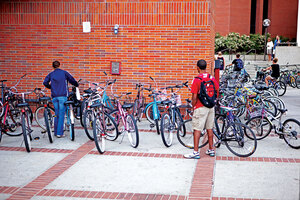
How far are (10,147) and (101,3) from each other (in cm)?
477

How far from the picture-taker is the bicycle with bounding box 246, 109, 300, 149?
7.15m

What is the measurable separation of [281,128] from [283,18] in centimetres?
3735

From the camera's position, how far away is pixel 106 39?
10.3 m

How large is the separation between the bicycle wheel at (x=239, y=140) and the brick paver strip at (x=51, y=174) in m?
2.67

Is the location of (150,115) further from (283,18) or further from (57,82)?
(283,18)

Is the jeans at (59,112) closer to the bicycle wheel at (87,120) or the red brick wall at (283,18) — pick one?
the bicycle wheel at (87,120)

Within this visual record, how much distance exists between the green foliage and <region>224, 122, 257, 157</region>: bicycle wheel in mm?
24909

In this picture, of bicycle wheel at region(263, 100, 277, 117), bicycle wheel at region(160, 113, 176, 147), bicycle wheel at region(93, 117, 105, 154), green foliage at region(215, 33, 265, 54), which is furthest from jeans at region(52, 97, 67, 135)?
green foliage at region(215, 33, 265, 54)

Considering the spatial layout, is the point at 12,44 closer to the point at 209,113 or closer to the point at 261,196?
the point at 209,113

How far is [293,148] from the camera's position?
7254 millimetres

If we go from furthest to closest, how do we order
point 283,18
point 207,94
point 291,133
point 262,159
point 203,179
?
point 283,18 → point 291,133 → point 262,159 → point 207,94 → point 203,179

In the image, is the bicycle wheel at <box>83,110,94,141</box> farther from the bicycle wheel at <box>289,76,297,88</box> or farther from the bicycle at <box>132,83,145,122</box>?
the bicycle wheel at <box>289,76,297,88</box>

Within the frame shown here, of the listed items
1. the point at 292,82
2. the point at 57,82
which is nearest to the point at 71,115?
the point at 57,82

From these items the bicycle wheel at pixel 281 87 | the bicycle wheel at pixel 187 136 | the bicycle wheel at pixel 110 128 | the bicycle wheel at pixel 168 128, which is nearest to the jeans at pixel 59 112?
the bicycle wheel at pixel 110 128
